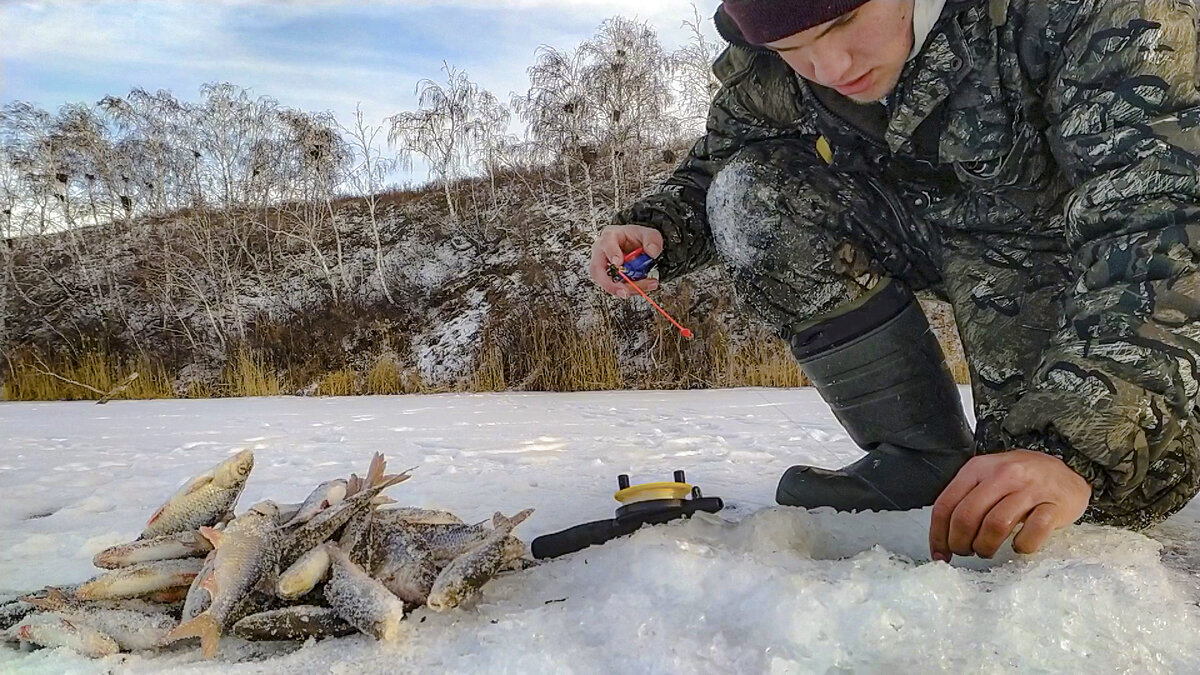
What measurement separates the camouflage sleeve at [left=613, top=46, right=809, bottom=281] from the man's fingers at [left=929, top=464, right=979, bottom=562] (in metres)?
0.64

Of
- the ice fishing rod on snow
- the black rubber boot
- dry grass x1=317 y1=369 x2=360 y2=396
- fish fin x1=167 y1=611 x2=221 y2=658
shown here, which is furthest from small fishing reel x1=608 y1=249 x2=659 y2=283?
dry grass x1=317 y1=369 x2=360 y2=396

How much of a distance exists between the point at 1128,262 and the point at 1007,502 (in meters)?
0.25

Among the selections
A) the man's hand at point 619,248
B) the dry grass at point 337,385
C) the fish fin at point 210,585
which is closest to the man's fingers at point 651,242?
the man's hand at point 619,248

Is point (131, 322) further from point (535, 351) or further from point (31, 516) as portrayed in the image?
point (31, 516)

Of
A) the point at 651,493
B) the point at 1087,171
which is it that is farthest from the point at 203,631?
the point at 1087,171

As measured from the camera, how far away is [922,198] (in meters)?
1.05

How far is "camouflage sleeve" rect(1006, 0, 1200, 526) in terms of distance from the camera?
61cm

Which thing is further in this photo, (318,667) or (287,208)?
(287,208)

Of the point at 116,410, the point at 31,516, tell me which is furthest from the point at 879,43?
the point at 116,410

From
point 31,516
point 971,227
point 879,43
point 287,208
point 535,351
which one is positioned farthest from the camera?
point 287,208

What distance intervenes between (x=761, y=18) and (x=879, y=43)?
13 cm

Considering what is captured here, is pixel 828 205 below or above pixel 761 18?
below

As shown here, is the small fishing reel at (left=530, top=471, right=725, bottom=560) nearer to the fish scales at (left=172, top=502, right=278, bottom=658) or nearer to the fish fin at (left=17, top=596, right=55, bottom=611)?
the fish scales at (left=172, top=502, right=278, bottom=658)

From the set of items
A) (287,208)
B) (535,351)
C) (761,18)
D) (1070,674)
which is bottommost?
(1070,674)
